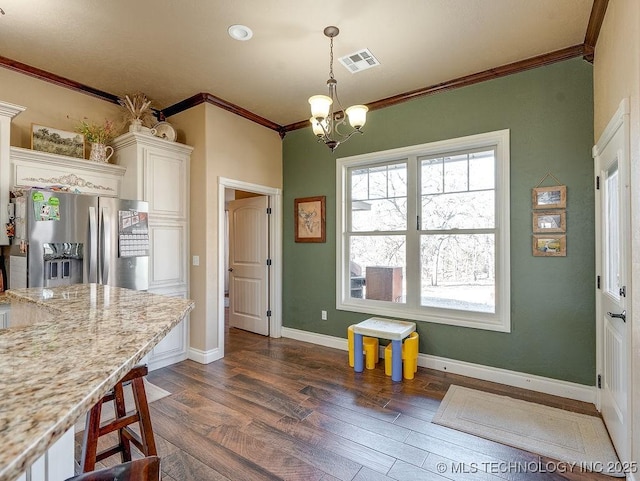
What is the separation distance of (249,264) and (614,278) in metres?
4.04

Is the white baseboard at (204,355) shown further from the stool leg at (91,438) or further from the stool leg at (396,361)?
the stool leg at (91,438)

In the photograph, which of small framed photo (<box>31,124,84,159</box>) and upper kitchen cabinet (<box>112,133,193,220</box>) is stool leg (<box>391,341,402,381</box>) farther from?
small framed photo (<box>31,124,84,159</box>)

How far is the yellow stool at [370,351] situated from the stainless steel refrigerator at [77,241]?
7.73 ft

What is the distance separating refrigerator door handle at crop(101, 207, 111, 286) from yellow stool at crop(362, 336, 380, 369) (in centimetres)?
260

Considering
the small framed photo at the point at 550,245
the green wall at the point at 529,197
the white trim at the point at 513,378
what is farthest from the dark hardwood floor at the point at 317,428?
the small framed photo at the point at 550,245

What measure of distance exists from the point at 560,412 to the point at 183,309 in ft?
9.57

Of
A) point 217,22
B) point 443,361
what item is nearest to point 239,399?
point 443,361

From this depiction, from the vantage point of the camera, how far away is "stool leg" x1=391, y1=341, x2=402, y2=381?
322 centimetres

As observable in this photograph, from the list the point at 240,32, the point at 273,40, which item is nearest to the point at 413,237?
the point at 273,40

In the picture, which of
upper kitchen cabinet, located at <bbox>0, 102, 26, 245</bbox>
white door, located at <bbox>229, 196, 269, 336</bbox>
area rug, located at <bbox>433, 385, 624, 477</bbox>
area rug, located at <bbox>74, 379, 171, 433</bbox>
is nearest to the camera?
area rug, located at <bbox>433, 385, 624, 477</bbox>

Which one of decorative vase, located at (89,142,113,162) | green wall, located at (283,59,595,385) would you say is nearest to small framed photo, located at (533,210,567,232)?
green wall, located at (283,59,595,385)

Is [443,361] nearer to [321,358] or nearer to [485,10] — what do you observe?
[321,358]

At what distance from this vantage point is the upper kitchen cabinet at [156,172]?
3469 mm

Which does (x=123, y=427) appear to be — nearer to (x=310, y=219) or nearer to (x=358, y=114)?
(x=358, y=114)
